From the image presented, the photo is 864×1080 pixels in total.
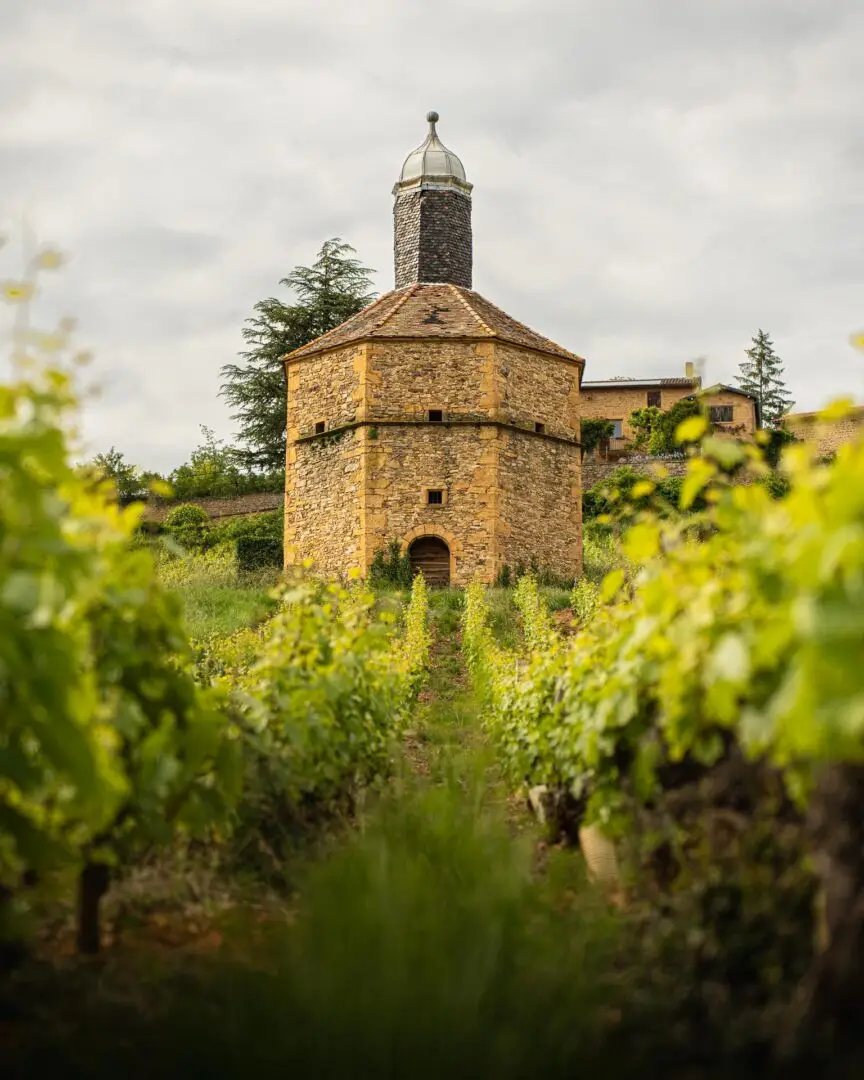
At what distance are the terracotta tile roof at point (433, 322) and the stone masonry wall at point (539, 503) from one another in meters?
2.31

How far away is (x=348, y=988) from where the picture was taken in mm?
2625

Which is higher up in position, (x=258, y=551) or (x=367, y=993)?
(x=258, y=551)

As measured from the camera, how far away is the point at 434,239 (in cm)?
2850

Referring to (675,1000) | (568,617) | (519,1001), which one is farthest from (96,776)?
(568,617)

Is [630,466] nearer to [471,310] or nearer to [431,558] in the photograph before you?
[471,310]

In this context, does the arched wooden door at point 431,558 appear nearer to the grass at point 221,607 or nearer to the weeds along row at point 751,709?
the grass at point 221,607

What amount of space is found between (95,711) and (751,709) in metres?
1.52

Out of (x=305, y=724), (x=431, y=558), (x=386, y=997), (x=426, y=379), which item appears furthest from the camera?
(x=426, y=379)

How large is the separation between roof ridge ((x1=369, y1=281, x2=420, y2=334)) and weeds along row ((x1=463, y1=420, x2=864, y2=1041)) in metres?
21.8

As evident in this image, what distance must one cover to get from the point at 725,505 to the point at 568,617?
51.4ft

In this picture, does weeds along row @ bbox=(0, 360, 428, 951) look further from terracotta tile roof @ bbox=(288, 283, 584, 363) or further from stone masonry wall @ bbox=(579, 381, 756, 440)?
stone masonry wall @ bbox=(579, 381, 756, 440)

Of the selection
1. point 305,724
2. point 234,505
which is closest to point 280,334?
point 234,505

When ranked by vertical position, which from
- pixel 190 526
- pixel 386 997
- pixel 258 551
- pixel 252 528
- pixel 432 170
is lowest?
pixel 386 997

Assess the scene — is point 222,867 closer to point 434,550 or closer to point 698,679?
point 698,679
